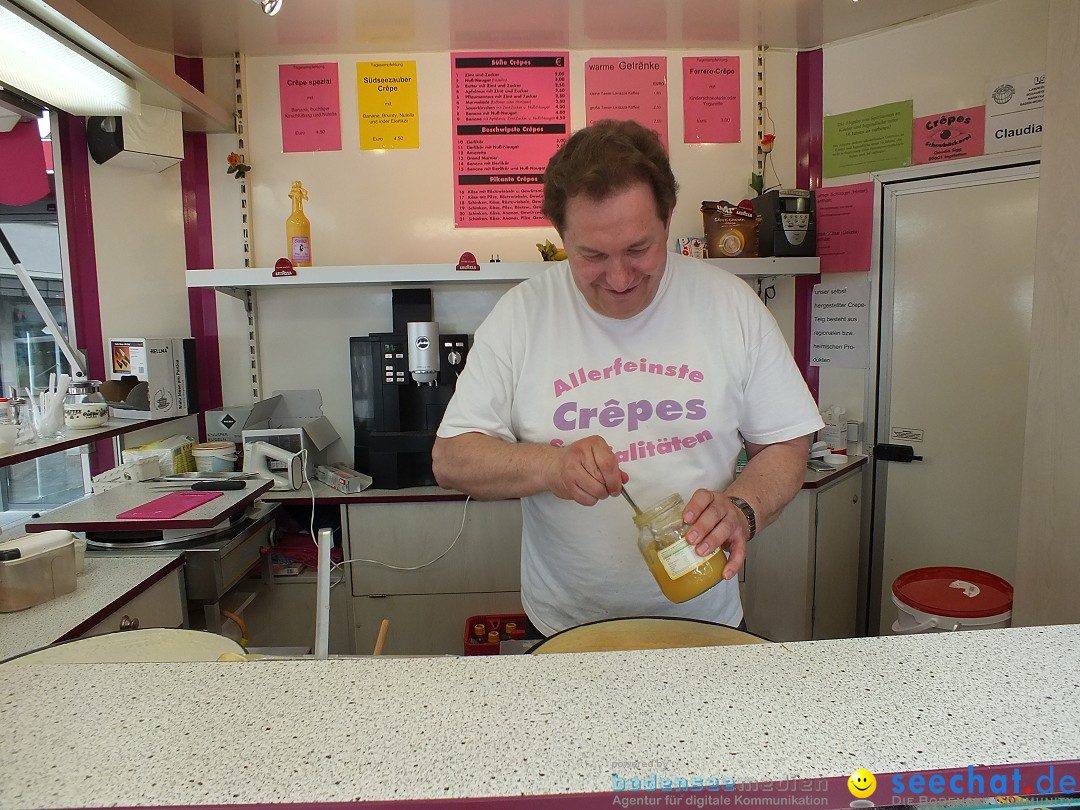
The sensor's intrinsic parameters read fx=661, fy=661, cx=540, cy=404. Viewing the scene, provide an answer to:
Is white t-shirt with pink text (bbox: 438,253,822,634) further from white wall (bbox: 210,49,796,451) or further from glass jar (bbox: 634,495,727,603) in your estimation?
white wall (bbox: 210,49,796,451)

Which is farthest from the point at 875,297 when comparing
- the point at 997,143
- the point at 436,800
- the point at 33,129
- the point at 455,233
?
the point at 33,129

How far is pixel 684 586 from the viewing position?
964 millimetres

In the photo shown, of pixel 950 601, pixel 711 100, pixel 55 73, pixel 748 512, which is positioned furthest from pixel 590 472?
pixel 711 100

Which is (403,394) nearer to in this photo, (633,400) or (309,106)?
(309,106)

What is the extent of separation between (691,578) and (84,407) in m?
2.13

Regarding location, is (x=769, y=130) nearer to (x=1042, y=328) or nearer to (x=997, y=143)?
(x=997, y=143)

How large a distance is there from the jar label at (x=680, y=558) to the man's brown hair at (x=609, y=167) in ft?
1.94

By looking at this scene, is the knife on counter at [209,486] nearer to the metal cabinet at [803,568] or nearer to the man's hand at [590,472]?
the man's hand at [590,472]

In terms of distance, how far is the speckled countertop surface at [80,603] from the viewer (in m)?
1.28

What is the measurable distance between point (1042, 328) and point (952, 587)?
33.2 inches

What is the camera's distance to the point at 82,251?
2.56m

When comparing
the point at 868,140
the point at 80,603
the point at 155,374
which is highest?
the point at 868,140

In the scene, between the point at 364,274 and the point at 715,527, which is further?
the point at 364,274

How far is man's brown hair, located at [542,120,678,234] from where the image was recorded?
1116 millimetres
